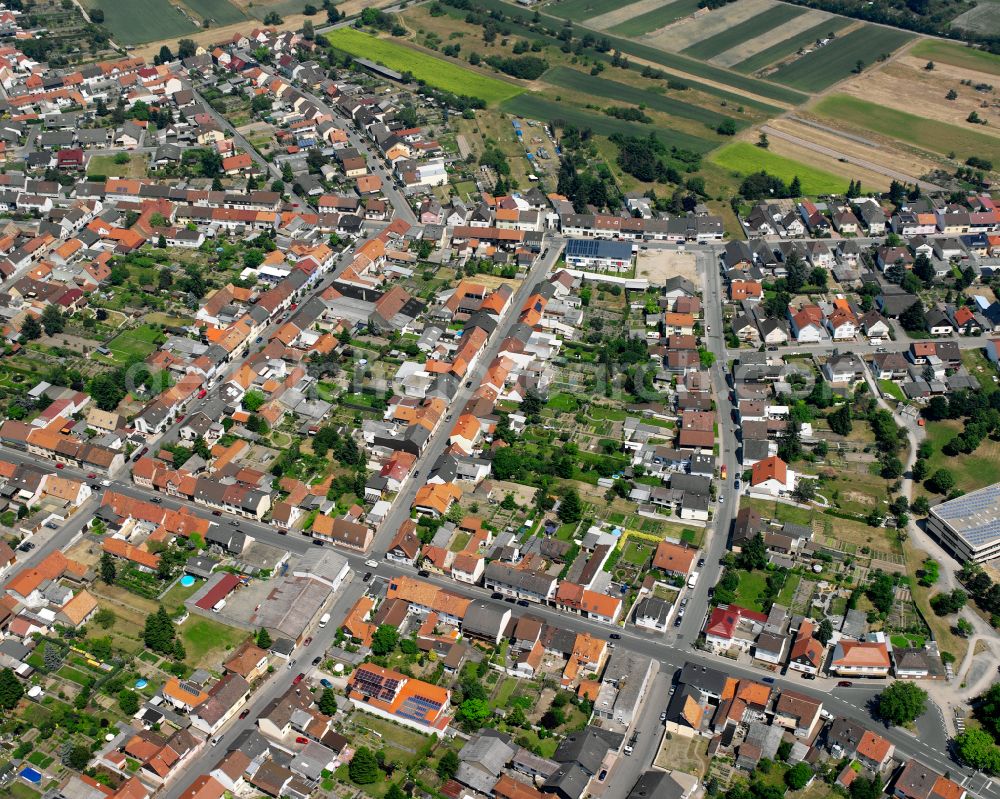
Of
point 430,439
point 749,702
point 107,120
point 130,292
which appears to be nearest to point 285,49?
point 107,120

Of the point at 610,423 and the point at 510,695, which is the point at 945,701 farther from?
the point at 610,423

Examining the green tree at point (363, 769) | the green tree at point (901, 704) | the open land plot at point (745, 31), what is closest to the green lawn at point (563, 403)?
the green tree at point (901, 704)

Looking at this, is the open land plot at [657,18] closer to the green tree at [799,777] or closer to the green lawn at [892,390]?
the green lawn at [892,390]

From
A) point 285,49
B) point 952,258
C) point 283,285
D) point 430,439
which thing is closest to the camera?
point 430,439

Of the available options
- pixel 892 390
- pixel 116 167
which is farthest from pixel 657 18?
pixel 892 390

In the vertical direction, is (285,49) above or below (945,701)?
above

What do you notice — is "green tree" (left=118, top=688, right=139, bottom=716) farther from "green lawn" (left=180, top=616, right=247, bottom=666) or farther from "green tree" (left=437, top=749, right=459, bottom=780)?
"green tree" (left=437, top=749, right=459, bottom=780)
